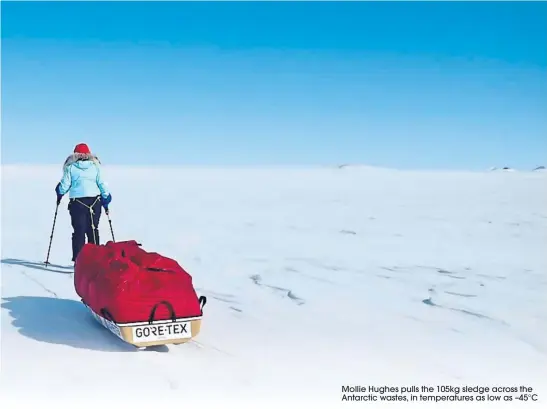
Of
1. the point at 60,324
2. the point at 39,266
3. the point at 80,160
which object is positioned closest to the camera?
the point at 60,324

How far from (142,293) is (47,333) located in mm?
1168

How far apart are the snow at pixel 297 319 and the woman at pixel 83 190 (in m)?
0.70

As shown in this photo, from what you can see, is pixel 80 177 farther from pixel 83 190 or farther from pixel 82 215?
pixel 82 215

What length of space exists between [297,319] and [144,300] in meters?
2.05

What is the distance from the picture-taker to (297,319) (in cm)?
639

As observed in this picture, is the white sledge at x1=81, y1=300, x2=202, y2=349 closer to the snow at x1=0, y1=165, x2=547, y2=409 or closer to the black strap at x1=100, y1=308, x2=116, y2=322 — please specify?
the black strap at x1=100, y1=308, x2=116, y2=322

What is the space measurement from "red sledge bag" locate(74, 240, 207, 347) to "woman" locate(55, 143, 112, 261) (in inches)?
121

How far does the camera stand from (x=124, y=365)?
4.73 metres

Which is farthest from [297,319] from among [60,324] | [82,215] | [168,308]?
[82,215]

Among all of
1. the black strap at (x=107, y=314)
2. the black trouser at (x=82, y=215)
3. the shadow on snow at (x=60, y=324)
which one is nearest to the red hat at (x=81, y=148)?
the black trouser at (x=82, y=215)

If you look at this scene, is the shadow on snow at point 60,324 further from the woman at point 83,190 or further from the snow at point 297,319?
the woman at point 83,190

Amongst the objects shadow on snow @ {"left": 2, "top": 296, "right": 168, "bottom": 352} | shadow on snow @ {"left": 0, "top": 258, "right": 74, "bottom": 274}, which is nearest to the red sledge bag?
shadow on snow @ {"left": 2, "top": 296, "right": 168, "bottom": 352}

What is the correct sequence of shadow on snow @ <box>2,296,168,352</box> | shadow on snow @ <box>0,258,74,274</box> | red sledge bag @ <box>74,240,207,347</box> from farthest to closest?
1. shadow on snow @ <box>0,258,74,274</box>
2. shadow on snow @ <box>2,296,168,352</box>
3. red sledge bag @ <box>74,240,207,347</box>

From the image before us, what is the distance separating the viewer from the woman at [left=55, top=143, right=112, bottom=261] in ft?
26.6
